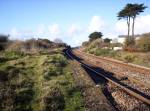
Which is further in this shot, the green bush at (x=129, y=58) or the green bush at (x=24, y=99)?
the green bush at (x=129, y=58)

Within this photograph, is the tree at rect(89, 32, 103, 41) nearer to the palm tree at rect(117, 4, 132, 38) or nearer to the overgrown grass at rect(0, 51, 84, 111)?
the palm tree at rect(117, 4, 132, 38)

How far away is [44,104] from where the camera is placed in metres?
10.7

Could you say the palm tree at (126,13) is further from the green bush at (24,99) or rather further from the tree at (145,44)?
the green bush at (24,99)

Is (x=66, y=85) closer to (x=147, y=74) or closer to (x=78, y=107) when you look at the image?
(x=78, y=107)

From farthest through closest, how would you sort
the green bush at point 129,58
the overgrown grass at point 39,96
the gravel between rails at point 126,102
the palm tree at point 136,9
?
1. the palm tree at point 136,9
2. the green bush at point 129,58
3. the overgrown grass at point 39,96
4. the gravel between rails at point 126,102

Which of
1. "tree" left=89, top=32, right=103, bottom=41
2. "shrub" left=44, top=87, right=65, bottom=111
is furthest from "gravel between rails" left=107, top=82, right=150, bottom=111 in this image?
"tree" left=89, top=32, right=103, bottom=41

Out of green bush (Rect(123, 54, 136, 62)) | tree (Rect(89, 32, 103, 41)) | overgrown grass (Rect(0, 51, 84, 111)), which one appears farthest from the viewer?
tree (Rect(89, 32, 103, 41))

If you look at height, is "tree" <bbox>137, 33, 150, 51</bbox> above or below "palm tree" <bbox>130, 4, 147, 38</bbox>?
below

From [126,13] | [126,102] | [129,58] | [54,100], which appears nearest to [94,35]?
[126,13]

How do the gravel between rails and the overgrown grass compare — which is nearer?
the gravel between rails

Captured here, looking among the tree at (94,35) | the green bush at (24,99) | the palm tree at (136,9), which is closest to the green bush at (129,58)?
the green bush at (24,99)

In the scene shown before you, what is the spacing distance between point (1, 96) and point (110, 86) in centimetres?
624

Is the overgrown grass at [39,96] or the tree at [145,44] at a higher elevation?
the tree at [145,44]

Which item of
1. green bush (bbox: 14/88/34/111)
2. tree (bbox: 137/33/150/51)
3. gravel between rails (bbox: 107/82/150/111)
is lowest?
gravel between rails (bbox: 107/82/150/111)
